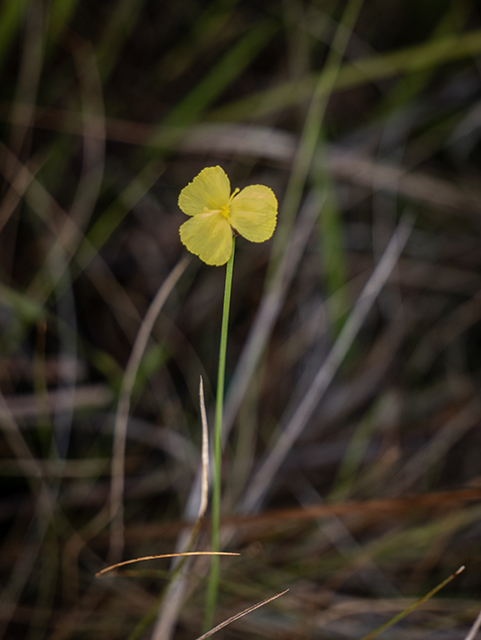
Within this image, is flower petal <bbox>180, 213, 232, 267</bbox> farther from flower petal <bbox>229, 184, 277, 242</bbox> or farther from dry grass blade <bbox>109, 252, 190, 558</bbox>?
dry grass blade <bbox>109, 252, 190, 558</bbox>

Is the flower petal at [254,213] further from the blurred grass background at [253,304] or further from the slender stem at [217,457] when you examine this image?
the blurred grass background at [253,304]

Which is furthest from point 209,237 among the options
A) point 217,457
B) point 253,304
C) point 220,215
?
point 253,304

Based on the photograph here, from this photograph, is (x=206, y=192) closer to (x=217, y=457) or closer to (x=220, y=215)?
(x=220, y=215)

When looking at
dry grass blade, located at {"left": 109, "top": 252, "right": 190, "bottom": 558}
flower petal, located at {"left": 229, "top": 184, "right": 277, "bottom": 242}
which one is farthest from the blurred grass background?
flower petal, located at {"left": 229, "top": 184, "right": 277, "bottom": 242}

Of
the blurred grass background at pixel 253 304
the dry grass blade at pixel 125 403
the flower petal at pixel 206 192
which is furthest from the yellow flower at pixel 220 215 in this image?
the blurred grass background at pixel 253 304

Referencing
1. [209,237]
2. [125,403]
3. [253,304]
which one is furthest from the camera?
[253,304]

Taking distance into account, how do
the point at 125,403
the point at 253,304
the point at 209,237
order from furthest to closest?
the point at 253,304, the point at 125,403, the point at 209,237

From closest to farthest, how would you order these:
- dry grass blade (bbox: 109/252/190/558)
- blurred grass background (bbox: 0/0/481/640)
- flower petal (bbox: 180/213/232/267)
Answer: flower petal (bbox: 180/213/232/267) → dry grass blade (bbox: 109/252/190/558) → blurred grass background (bbox: 0/0/481/640)
